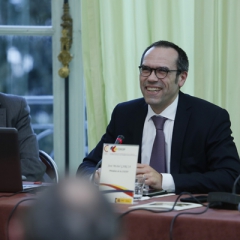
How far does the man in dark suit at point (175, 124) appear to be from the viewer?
7.95 feet

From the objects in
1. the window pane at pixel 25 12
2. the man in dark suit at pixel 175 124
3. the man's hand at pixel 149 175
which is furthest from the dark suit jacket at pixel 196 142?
the window pane at pixel 25 12

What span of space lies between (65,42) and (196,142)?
60.5 inches

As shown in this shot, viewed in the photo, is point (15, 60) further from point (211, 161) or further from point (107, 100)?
point (211, 161)

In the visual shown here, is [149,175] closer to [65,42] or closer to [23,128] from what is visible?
[23,128]

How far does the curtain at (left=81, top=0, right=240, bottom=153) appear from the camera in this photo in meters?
3.28

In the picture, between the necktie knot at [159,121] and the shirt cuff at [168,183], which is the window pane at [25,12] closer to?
the necktie knot at [159,121]

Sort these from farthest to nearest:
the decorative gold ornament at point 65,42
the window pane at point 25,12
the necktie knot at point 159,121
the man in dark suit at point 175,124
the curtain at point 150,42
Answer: the window pane at point 25,12, the decorative gold ornament at point 65,42, the curtain at point 150,42, the necktie knot at point 159,121, the man in dark suit at point 175,124

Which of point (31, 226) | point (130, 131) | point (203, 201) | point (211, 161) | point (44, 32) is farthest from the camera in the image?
point (44, 32)

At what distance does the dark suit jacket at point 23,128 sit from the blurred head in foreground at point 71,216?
2.40 m

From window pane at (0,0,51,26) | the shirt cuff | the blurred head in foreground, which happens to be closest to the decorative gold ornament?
window pane at (0,0,51,26)

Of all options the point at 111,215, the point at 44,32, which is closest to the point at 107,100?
the point at 44,32

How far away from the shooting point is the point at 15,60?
3.77 m

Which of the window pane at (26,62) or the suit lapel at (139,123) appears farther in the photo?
the window pane at (26,62)

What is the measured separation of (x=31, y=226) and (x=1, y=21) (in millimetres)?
3581
